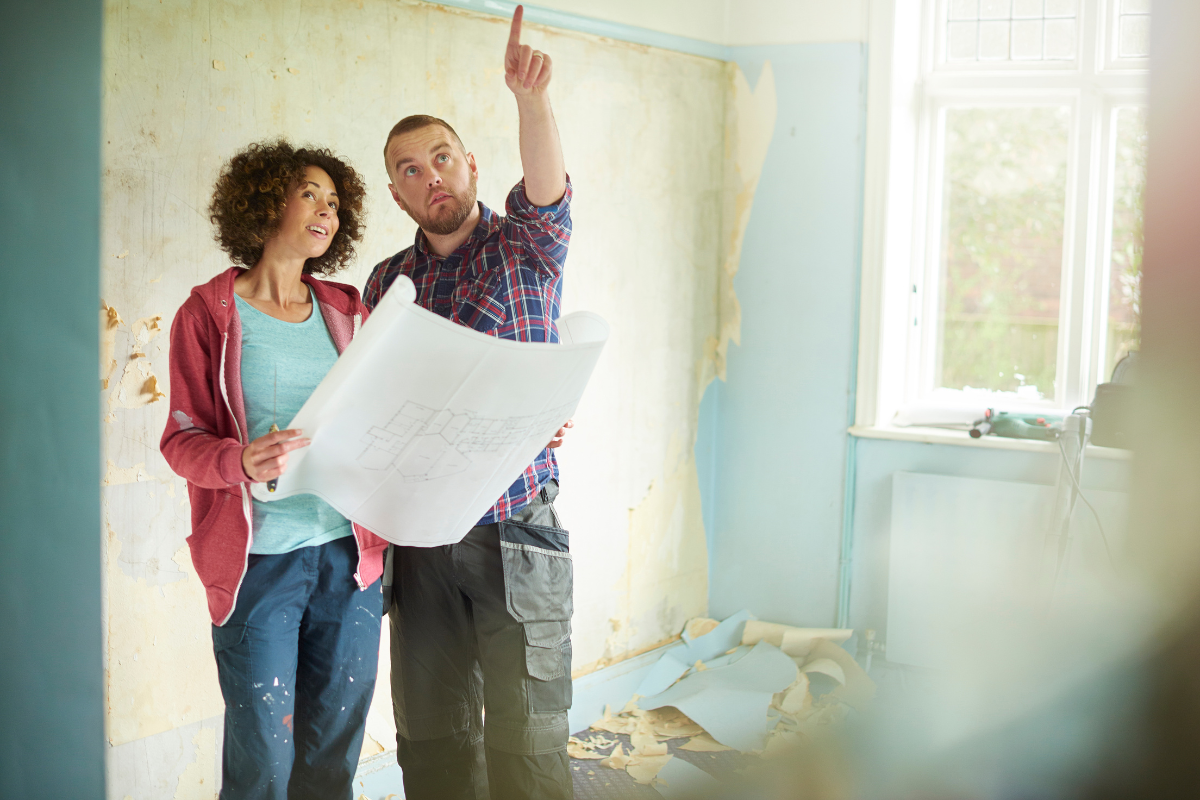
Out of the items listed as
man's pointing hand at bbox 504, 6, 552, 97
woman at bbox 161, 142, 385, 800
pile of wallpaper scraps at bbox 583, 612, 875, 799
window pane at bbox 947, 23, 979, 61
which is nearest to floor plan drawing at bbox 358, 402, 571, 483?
woman at bbox 161, 142, 385, 800

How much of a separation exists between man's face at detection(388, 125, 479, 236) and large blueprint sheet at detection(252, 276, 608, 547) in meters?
0.37

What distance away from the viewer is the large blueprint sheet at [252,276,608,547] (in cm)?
82

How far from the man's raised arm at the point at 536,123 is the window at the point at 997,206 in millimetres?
1614

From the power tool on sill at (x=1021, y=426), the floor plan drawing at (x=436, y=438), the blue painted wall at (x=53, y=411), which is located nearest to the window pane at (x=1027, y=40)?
the power tool on sill at (x=1021, y=426)

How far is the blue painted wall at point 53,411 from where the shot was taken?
1.70ft

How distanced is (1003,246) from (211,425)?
236 cm

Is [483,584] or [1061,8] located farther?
[1061,8]

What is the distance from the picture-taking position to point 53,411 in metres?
0.60

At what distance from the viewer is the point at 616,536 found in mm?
2508

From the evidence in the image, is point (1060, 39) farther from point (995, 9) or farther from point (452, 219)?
point (452, 219)

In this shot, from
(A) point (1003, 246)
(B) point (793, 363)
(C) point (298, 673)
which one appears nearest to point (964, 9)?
(A) point (1003, 246)

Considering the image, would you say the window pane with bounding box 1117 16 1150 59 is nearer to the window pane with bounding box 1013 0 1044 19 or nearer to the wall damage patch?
the window pane with bounding box 1013 0 1044 19

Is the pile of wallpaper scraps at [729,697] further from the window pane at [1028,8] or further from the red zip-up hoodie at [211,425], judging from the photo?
the window pane at [1028,8]

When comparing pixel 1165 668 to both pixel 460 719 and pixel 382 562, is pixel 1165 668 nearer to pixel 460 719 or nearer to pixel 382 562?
pixel 382 562
